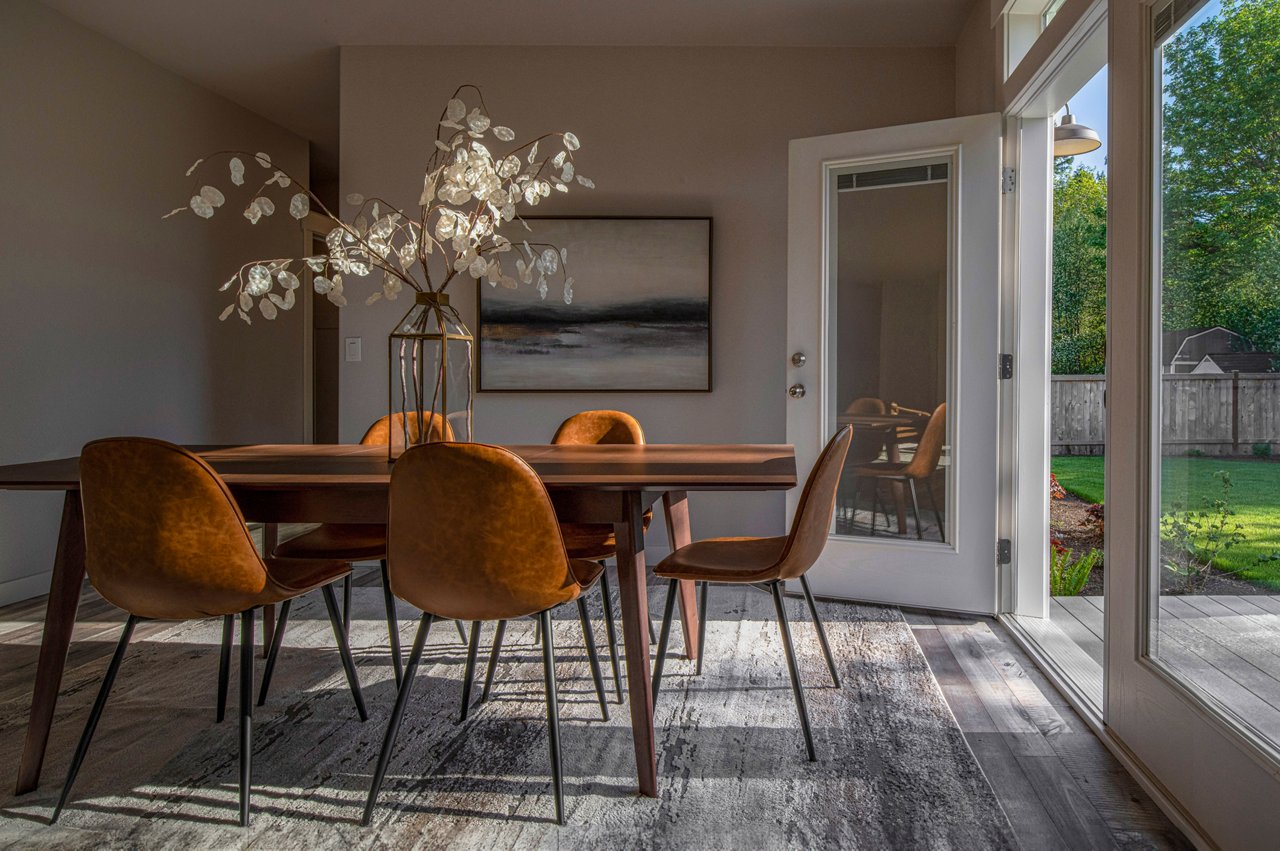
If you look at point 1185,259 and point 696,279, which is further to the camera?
point 696,279

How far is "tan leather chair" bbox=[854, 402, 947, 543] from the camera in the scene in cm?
349

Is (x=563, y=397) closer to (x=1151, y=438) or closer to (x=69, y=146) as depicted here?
(x=69, y=146)

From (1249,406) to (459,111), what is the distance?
184cm

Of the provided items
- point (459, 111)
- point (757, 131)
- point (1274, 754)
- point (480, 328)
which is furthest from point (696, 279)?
point (1274, 754)

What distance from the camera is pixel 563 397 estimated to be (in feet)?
14.1

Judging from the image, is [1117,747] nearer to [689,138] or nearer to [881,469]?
[881,469]

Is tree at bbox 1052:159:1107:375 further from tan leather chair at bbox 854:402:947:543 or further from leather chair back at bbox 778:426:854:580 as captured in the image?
leather chair back at bbox 778:426:854:580

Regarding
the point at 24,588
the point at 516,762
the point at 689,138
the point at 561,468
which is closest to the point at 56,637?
the point at 516,762

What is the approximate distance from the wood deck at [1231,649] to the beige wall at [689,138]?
2445mm

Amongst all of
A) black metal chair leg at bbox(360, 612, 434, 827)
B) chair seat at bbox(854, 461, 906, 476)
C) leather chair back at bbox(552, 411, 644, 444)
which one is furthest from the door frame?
black metal chair leg at bbox(360, 612, 434, 827)

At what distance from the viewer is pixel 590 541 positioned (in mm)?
2703

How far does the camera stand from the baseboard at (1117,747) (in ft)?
5.68

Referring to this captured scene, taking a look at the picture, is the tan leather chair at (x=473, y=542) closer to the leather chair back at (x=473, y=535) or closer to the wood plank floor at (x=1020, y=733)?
the leather chair back at (x=473, y=535)

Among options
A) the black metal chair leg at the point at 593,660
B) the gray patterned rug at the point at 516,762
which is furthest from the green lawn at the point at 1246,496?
the black metal chair leg at the point at 593,660
